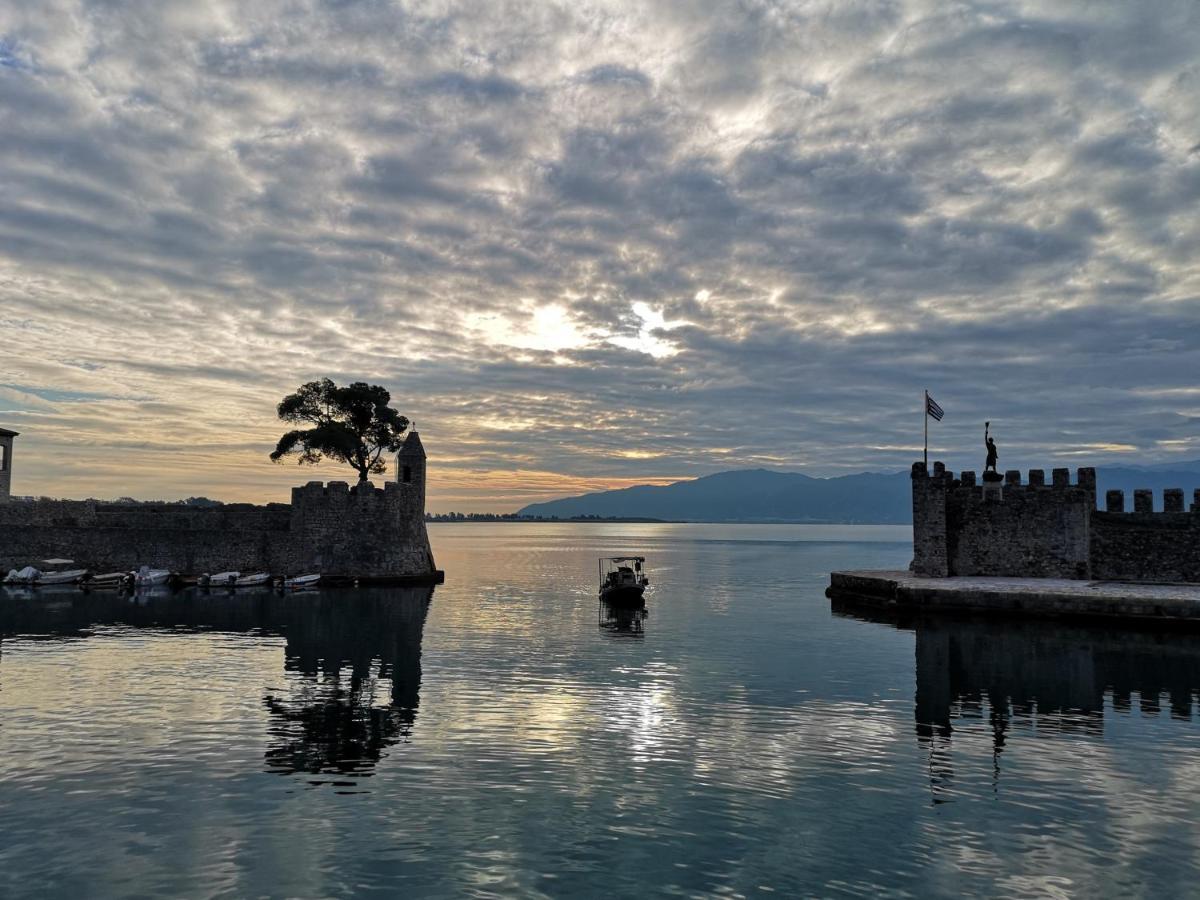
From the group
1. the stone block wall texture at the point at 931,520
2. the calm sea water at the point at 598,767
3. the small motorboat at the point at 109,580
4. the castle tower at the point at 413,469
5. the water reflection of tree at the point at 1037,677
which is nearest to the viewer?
the calm sea water at the point at 598,767

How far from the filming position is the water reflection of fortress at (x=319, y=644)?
15.1m

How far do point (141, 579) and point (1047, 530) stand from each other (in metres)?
50.1

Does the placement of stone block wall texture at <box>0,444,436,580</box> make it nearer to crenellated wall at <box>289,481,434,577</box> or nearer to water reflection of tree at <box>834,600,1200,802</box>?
crenellated wall at <box>289,481,434,577</box>

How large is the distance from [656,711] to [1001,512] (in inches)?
1098

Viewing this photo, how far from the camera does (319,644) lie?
27.4 m

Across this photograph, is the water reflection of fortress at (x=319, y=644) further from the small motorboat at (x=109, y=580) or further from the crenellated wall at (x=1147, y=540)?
the crenellated wall at (x=1147, y=540)

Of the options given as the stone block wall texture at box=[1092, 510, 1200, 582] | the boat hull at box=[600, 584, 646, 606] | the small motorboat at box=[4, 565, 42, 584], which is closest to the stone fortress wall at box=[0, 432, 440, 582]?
the small motorboat at box=[4, 565, 42, 584]

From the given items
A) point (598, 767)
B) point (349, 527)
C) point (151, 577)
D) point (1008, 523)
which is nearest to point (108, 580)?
point (151, 577)

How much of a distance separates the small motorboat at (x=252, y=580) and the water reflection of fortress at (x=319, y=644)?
10.9 feet

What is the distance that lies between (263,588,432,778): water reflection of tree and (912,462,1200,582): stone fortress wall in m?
26.4

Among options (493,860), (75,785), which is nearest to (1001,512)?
(493,860)

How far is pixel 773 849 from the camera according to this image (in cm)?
1027

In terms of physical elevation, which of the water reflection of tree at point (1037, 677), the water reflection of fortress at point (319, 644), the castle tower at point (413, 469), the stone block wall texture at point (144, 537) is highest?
the castle tower at point (413, 469)

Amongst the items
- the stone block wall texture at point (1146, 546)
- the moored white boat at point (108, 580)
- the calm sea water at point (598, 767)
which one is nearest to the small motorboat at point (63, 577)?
the moored white boat at point (108, 580)
